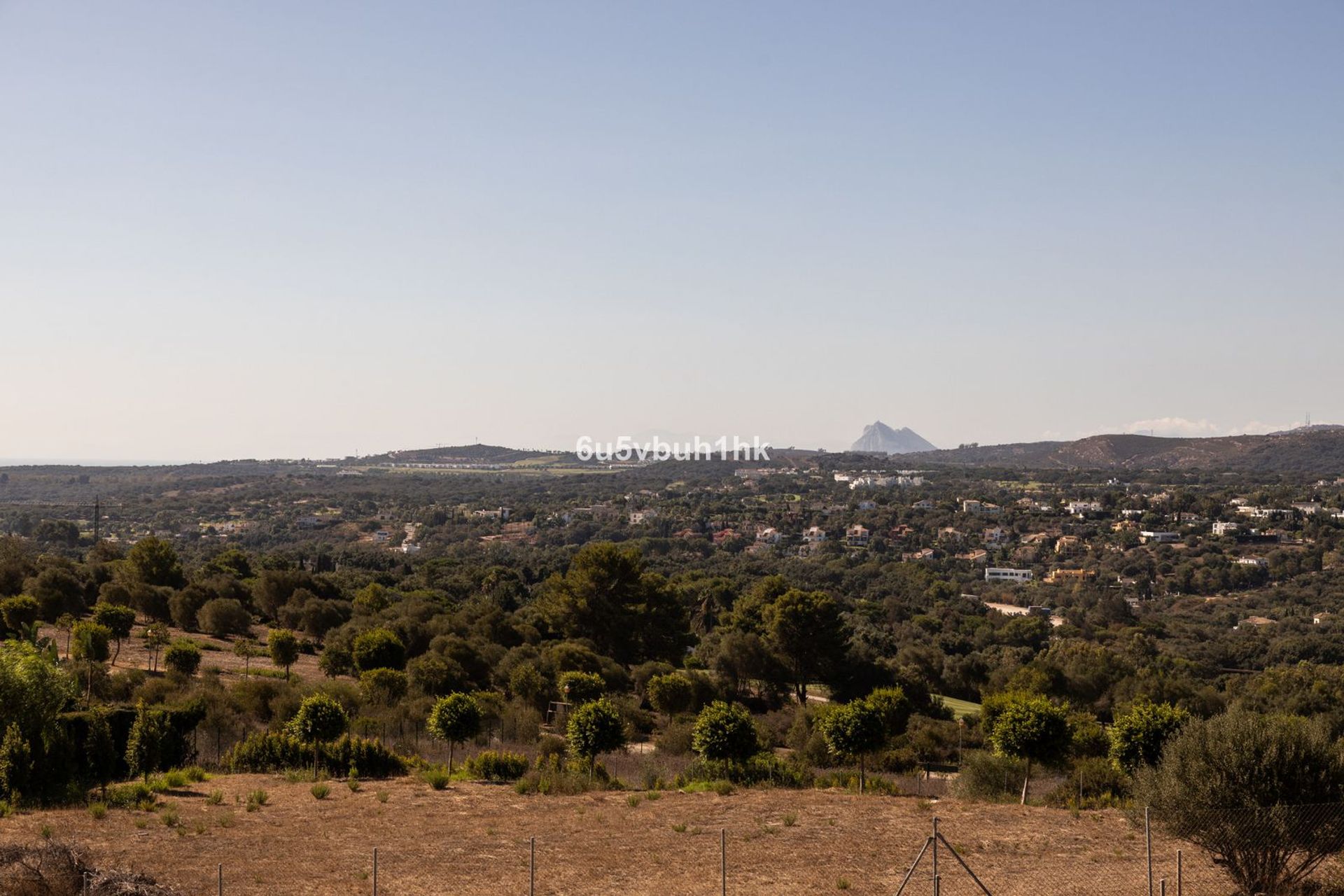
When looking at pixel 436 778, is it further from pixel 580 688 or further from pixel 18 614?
pixel 18 614

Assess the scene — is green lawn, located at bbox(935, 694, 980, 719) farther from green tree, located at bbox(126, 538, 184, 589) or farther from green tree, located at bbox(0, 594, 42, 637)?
green tree, located at bbox(126, 538, 184, 589)

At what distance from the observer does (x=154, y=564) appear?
44.9 metres

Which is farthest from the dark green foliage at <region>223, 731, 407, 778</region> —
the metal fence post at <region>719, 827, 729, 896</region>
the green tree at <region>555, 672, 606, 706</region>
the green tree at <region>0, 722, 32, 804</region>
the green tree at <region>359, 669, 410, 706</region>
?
the metal fence post at <region>719, 827, 729, 896</region>

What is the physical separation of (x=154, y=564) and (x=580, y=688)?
25974 mm

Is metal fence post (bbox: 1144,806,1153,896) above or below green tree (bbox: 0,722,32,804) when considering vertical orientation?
above

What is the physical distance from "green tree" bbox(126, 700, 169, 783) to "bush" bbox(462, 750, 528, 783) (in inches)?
234

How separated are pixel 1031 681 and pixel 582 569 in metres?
18.0

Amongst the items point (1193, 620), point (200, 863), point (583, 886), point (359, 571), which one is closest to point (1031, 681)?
point (583, 886)

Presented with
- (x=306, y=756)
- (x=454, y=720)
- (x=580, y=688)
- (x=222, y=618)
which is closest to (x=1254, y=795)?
(x=454, y=720)

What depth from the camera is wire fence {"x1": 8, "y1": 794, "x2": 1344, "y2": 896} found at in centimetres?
1171

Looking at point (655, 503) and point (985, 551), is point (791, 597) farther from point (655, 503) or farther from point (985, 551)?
point (655, 503)

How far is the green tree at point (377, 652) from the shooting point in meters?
32.1

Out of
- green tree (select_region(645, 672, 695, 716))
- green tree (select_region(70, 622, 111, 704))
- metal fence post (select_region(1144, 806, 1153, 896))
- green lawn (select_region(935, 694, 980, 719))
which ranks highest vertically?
metal fence post (select_region(1144, 806, 1153, 896))

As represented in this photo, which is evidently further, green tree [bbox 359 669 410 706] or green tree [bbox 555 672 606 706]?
green tree [bbox 555 672 606 706]
